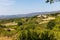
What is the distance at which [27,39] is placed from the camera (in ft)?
117

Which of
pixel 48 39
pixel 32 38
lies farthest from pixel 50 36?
pixel 32 38

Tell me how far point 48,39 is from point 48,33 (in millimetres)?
918

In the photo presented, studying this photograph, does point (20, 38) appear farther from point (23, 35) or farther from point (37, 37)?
point (37, 37)

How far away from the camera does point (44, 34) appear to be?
33406 mm

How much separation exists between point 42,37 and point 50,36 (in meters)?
1.41

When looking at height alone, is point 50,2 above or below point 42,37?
above

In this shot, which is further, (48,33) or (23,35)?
(23,35)

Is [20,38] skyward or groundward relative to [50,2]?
groundward

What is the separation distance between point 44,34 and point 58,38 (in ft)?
7.35

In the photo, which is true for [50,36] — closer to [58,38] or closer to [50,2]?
[58,38]

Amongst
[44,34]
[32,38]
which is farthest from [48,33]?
[32,38]

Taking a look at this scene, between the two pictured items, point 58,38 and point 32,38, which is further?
point 32,38

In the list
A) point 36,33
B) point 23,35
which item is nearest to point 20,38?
point 23,35

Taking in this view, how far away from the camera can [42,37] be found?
3344cm
